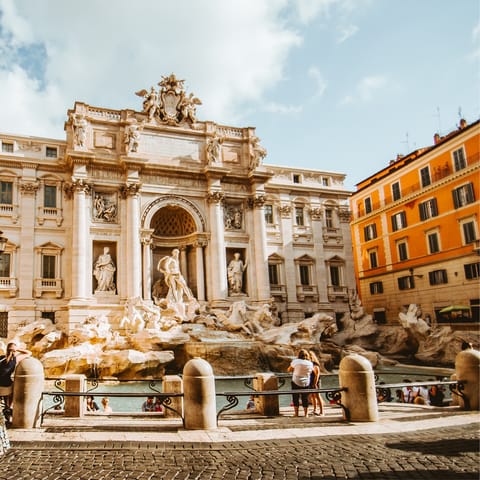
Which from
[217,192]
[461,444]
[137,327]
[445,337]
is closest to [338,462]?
[461,444]

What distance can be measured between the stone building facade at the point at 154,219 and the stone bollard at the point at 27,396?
1690 centimetres

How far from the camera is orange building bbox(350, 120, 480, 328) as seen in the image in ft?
91.5

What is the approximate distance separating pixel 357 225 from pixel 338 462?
35.9 metres

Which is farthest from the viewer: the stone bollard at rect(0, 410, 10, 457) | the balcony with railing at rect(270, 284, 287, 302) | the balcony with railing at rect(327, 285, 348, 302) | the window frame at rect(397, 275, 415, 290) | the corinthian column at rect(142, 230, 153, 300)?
the balcony with railing at rect(327, 285, 348, 302)

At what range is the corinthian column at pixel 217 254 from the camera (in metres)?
28.5

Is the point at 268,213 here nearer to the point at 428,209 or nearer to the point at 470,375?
the point at 428,209

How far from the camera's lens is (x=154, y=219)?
30.0 m

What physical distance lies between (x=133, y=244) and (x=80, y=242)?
9.71ft

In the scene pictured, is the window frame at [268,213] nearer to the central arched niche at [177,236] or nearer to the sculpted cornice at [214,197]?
the sculpted cornice at [214,197]

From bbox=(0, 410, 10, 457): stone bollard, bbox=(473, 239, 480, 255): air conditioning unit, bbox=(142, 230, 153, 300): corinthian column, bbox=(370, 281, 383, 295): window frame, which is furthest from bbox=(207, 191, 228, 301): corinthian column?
bbox=(0, 410, 10, 457): stone bollard

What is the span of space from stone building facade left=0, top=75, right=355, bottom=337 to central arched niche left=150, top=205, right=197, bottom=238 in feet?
0.24

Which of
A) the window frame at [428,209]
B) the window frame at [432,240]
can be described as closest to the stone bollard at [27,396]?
the window frame at [432,240]

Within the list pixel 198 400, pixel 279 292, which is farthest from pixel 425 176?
pixel 198 400

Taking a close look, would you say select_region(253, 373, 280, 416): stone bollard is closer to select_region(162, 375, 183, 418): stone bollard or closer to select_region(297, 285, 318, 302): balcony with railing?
select_region(162, 375, 183, 418): stone bollard
